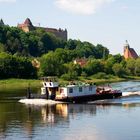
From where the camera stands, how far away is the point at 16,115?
71312mm

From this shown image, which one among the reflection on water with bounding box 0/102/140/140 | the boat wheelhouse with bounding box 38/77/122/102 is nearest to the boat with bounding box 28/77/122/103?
the boat wheelhouse with bounding box 38/77/122/102

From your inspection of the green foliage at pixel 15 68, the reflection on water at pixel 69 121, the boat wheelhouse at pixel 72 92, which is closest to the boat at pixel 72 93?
the boat wheelhouse at pixel 72 92

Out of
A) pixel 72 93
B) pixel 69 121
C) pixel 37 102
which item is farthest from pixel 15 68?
pixel 69 121

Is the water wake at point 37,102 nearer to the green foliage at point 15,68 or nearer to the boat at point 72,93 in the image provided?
the boat at point 72,93

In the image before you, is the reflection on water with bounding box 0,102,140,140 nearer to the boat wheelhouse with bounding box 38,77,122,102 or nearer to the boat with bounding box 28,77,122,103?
the boat with bounding box 28,77,122,103

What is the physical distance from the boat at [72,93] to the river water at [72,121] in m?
3.19

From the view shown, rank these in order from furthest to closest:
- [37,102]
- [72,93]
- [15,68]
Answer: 1. [15,68]
2. [72,93]
3. [37,102]

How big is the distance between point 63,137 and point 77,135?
5.85ft

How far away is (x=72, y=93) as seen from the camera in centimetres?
9106

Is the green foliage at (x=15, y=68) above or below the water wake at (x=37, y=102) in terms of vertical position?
above

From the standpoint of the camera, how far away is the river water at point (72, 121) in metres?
53.6

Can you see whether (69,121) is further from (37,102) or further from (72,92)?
(72,92)

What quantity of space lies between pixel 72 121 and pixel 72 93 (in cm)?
2642

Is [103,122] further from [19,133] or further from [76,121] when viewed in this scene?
[19,133]
